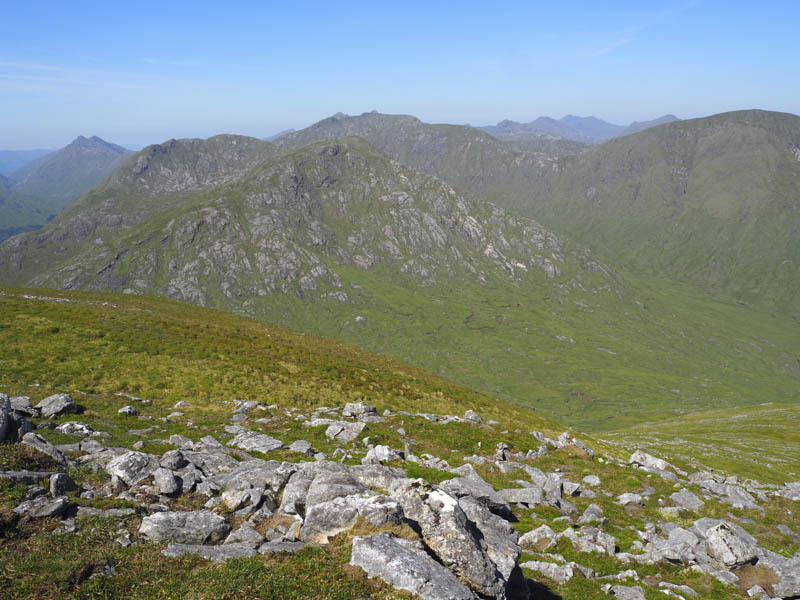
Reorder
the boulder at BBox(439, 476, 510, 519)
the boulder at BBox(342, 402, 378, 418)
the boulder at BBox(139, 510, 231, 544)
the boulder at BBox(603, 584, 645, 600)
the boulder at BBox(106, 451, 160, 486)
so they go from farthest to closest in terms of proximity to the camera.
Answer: the boulder at BBox(342, 402, 378, 418)
the boulder at BBox(439, 476, 510, 519)
the boulder at BBox(106, 451, 160, 486)
the boulder at BBox(603, 584, 645, 600)
the boulder at BBox(139, 510, 231, 544)

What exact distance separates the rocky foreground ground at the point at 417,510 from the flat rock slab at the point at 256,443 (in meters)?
0.14

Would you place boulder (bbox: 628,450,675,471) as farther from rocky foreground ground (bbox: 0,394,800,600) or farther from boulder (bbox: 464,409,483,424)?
boulder (bbox: 464,409,483,424)

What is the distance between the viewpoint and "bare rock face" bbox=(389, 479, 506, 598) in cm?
1548

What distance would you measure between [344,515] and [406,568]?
3916mm

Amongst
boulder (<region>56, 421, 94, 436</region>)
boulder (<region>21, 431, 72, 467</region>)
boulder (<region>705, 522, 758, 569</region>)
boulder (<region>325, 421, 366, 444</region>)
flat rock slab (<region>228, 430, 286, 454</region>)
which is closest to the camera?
boulder (<region>21, 431, 72, 467</region>)

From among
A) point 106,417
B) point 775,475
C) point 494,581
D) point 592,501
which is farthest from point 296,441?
point 775,475

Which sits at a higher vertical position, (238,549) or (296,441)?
(238,549)

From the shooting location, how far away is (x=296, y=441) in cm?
3158

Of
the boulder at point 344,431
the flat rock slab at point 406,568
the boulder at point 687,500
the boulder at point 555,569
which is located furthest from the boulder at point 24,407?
the boulder at point 687,500

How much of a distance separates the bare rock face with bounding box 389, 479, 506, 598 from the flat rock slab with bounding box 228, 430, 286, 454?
558 inches

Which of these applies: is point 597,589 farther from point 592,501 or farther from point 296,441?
point 296,441

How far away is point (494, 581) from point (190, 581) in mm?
10483

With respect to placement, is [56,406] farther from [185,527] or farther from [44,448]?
[185,527]

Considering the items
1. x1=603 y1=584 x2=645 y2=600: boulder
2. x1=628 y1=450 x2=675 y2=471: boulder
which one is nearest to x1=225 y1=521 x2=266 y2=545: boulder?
x1=603 y1=584 x2=645 y2=600: boulder
